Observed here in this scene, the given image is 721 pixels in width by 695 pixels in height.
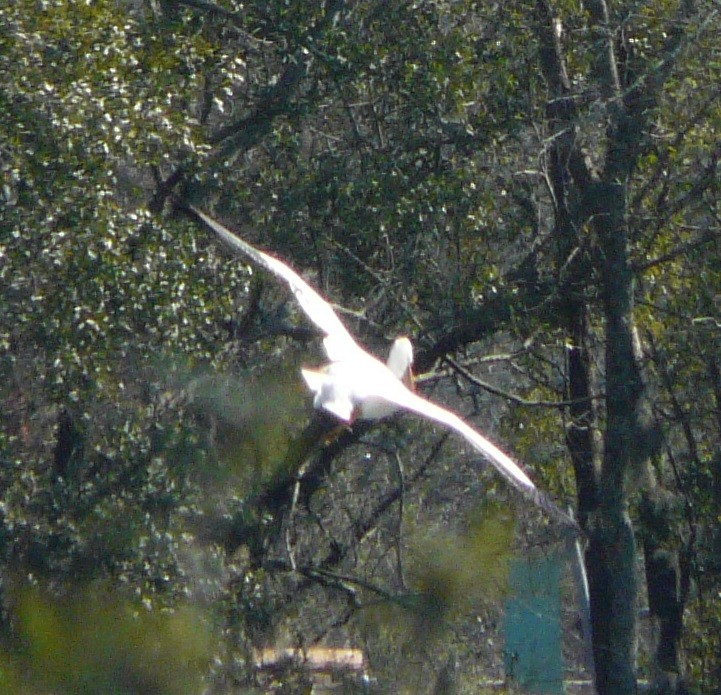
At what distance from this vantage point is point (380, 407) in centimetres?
616

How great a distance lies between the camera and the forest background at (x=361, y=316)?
227 inches

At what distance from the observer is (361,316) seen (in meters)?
6.96

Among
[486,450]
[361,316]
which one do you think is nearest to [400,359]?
[361,316]

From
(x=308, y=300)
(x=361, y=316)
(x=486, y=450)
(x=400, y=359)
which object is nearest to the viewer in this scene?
(x=486, y=450)

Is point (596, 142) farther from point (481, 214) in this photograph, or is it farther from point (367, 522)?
point (367, 522)

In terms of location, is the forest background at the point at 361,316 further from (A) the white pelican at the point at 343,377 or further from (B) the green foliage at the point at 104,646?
(A) the white pelican at the point at 343,377

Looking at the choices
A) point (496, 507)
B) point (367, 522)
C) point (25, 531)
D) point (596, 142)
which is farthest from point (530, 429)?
point (25, 531)

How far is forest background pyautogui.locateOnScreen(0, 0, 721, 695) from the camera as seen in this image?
227 inches

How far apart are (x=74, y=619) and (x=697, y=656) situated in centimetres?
452

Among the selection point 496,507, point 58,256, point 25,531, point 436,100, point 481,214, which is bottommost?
point 25,531

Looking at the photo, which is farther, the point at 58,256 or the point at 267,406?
the point at 267,406

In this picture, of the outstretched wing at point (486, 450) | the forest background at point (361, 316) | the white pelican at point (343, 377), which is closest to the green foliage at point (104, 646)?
the forest background at point (361, 316)

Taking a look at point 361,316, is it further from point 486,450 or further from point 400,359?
point 486,450

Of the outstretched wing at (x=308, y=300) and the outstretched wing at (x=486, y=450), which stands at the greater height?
the outstretched wing at (x=308, y=300)
